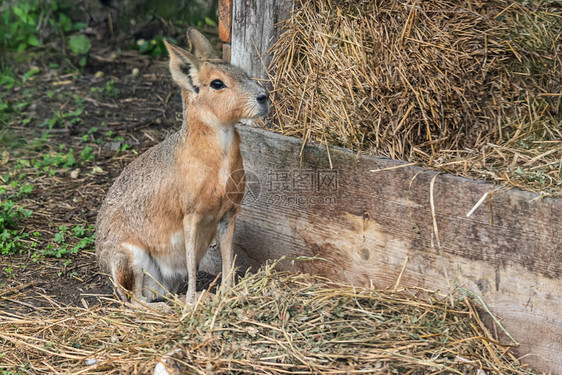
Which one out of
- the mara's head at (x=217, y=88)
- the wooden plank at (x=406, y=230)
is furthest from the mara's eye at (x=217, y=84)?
the wooden plank at (x=406, y=230)

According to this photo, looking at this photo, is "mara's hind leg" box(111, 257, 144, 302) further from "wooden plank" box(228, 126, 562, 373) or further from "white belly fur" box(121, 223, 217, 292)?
"wooden plank" box(228, 126, 562, 373)

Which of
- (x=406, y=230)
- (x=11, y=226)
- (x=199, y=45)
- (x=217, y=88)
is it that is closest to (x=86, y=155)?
(x=11, y=226)

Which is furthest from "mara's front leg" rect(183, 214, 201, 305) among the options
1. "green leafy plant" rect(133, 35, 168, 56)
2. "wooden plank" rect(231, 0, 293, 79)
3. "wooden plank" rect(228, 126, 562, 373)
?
"green leafy plant" rect(133, 35, 168, 56)

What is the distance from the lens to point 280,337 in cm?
Result: 413

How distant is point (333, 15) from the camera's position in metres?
5.18

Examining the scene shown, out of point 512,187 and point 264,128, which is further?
point 264,128

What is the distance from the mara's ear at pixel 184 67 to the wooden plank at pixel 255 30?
0.70 m

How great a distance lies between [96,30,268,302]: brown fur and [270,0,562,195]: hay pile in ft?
1.79

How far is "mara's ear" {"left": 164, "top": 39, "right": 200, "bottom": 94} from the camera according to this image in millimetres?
4828

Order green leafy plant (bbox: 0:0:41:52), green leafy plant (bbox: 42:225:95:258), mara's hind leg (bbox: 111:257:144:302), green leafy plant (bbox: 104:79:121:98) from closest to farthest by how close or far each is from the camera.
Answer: mara's hind leg (bbox: 111:257:144:302)
green leafy plant (bbox: 42:225:95:258)
green leafy plant (bbox: 104:79:121:98)
green leafy plant (bbox: 0:0:41:52)

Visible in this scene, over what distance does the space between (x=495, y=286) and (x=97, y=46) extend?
7.14 metres

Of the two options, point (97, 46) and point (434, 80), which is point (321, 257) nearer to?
point (434, 80)

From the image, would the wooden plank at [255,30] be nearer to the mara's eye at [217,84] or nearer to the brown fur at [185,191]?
the brown fur at [185,191]

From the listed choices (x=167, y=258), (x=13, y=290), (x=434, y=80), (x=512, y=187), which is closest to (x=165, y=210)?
(x=167, y=258)
